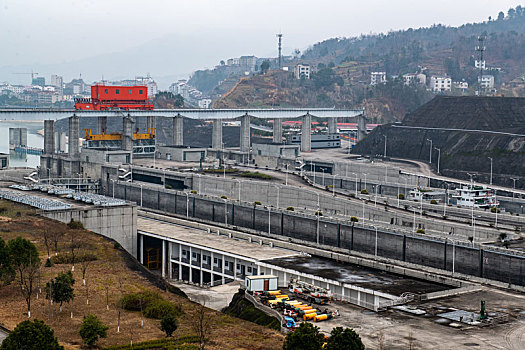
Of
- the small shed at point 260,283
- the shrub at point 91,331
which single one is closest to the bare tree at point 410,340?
the small shed at point 260,283

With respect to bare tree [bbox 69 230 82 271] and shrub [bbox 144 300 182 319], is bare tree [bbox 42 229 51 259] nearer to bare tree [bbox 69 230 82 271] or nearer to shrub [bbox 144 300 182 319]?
bare tree [bbox 69 230 82 271]

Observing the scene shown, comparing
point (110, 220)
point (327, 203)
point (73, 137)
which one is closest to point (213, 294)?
point (110, 220)

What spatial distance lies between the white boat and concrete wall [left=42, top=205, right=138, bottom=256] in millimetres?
50013

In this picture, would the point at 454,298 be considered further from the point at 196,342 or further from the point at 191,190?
the point at 191,190

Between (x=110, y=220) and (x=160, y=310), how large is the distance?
42.1 metres

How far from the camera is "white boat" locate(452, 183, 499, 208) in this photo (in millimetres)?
119062

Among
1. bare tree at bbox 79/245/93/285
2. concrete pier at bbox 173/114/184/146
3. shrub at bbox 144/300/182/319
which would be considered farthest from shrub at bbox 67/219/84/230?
concrete pier at bbox 173/114/184/146

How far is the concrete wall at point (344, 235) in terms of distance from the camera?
8069cm

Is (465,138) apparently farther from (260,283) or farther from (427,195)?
(260,283)

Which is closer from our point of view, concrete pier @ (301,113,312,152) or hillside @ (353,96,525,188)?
hillside @ (353,96,525,188)

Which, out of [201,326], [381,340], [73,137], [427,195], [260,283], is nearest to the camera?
[201,326]

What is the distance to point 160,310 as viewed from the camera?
195ft

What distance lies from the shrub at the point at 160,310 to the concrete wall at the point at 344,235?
35.7 metres

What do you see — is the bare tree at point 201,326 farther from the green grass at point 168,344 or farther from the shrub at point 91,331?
the shrub at point 91,331
